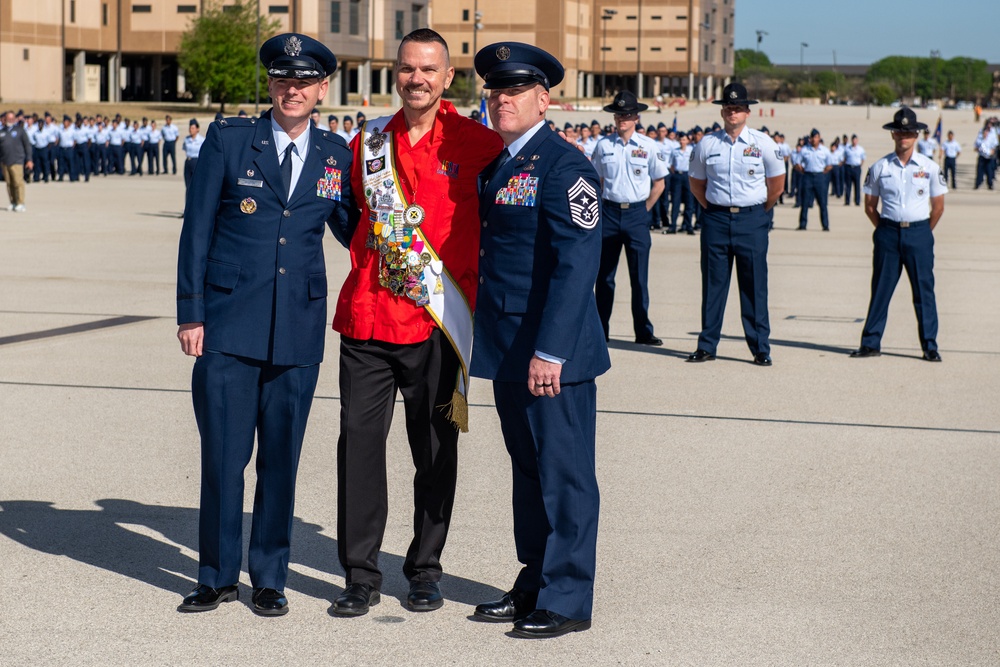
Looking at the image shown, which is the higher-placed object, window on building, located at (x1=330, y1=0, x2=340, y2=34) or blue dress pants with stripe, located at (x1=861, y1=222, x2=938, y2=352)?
window on building, located at (x1=330, y1=0, x2=340, y2=34)

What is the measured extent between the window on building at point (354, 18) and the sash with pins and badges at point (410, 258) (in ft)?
304

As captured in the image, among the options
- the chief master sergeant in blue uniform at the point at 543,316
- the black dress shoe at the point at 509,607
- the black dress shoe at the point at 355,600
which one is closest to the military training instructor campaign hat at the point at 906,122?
the chief master sergeant in blue uniform at the point at 543,316

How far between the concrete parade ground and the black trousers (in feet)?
0.74

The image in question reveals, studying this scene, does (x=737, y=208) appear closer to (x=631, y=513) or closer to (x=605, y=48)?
(x=631, y=513)

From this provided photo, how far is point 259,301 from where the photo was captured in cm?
490

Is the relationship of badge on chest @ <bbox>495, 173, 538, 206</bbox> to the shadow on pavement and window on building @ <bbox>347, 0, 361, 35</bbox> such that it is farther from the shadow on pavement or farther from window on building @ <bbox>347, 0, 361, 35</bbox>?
A: window on building @ <bbox>347, 0, 361, 35</bbox>

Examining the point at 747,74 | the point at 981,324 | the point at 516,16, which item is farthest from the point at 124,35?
the point at 747,74

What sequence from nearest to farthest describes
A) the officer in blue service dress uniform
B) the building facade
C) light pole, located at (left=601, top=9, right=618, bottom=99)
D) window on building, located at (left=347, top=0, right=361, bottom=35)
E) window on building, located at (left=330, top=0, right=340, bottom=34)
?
the officer in blue service dress uniform < the building facade < window on building, located at (left=330, top=0, right=340, bottom=34) < window on building, located at (left=347, top=0, right=361, bottom=35) < light pole, located at (left=601, top=9, right=618, bottom=99)

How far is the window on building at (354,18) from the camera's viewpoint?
9494 centimetres

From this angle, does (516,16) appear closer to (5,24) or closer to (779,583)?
(5,24)

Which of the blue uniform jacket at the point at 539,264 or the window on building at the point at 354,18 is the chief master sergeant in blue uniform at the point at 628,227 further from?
the window on building at the point at 354,18

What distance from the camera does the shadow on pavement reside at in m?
5.26

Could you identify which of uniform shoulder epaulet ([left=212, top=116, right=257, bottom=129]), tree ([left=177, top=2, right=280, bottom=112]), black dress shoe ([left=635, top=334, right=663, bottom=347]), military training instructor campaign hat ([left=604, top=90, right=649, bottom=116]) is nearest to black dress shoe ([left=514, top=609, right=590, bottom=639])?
uniform shoulder epaulet ([left=212, top=116, right=257, bottom=129])

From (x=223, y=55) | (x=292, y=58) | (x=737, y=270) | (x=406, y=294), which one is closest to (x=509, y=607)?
(x=406, y=294)
